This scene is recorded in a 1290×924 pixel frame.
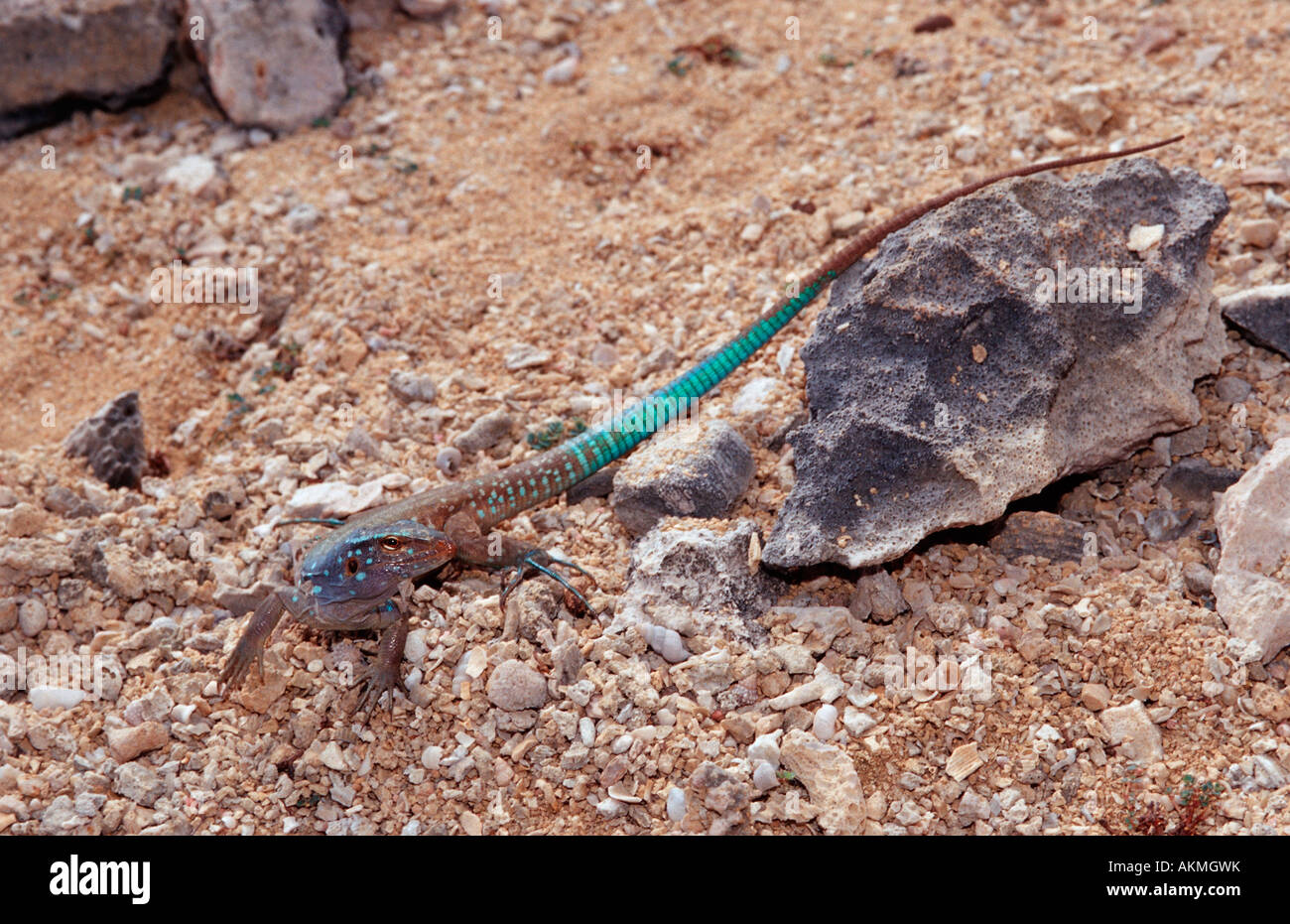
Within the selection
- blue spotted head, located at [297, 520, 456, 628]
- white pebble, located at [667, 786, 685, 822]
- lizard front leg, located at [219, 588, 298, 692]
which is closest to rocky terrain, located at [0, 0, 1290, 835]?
white pebble, located at [667, 786, 685, 822]

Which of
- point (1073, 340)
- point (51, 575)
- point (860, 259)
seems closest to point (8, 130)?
point (51, 575)

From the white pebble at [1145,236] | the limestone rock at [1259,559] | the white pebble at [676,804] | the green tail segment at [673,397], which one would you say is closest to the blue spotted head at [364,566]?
the green tail segment at [673,397]

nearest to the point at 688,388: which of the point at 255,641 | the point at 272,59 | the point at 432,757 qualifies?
the point at 432,757

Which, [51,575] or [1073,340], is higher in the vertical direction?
[1073,340]

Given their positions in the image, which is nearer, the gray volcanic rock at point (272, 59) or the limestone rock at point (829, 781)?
the limestone rock at point (829, 781)

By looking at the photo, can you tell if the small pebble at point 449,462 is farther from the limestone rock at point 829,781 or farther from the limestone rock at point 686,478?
the limestone rock at point 829,781

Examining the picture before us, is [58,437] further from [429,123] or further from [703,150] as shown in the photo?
[703,150]

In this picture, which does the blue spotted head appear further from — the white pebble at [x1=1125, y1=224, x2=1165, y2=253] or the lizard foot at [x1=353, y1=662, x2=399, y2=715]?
the white pebble at [x1=1125, y1=224, x2=1165, y2=253]
